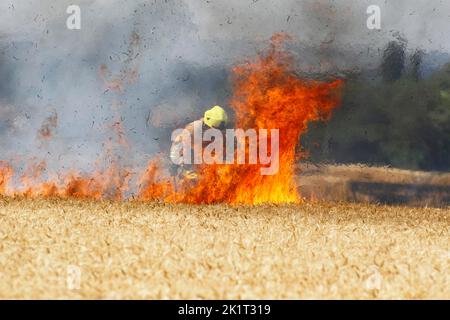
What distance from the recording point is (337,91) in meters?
18.5

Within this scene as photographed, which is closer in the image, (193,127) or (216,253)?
(216,253)

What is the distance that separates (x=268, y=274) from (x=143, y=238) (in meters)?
2.96

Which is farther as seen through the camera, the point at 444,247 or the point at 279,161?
the point at 279,161

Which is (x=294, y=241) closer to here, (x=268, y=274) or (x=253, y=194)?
(x=268, y=274)

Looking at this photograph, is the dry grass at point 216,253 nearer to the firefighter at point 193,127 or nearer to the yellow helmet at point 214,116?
the firefighter at point 193,127

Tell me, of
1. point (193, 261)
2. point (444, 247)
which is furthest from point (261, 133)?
point (193, 261)

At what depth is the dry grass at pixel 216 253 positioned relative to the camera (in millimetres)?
8094

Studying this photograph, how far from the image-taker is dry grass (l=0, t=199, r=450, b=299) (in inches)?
319

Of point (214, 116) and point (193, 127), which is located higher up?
point (214, 116)

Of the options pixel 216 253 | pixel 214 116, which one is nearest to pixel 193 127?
pixel 214 116

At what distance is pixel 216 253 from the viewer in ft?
32.6

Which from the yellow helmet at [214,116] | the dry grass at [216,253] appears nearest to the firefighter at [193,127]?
the yellow helmet at [214,116]

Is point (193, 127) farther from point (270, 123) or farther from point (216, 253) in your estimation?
point (216, 253)
